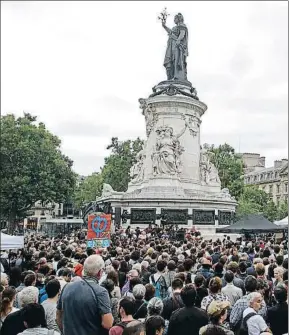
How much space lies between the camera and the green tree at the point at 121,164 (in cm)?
6284

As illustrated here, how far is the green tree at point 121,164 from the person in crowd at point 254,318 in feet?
178

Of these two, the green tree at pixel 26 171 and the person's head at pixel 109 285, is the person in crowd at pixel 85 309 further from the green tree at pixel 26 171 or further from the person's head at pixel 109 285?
the green tree at pixel 26 171

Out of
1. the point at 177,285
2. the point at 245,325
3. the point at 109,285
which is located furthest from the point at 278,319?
the point at 109,285

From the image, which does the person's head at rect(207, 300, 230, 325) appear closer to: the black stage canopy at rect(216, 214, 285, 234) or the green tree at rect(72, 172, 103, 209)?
the black stage canopy at rect(216, 214, 285, 234)

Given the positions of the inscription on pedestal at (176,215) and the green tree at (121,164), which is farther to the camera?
the green tree at (121,164)

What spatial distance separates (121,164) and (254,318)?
2251 inches

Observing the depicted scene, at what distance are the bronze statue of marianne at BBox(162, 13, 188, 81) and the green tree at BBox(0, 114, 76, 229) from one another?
15201 millimetres

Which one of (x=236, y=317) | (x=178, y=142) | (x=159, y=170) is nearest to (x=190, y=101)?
(x=178, y=142)

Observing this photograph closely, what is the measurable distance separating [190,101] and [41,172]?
16546 mm

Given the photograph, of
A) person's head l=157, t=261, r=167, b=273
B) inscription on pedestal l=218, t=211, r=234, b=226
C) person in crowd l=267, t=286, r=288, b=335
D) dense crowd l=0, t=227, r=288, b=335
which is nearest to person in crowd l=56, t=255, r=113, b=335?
dense crowd l=0, t=227, r=288, b=335

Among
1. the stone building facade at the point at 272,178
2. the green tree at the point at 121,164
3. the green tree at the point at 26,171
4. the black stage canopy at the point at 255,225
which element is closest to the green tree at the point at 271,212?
the stone building facade at the point at 272,178

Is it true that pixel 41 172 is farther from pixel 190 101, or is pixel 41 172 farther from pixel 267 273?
pixel 267 273

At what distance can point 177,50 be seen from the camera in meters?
37.3

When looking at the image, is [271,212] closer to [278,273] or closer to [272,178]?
[272,178]
